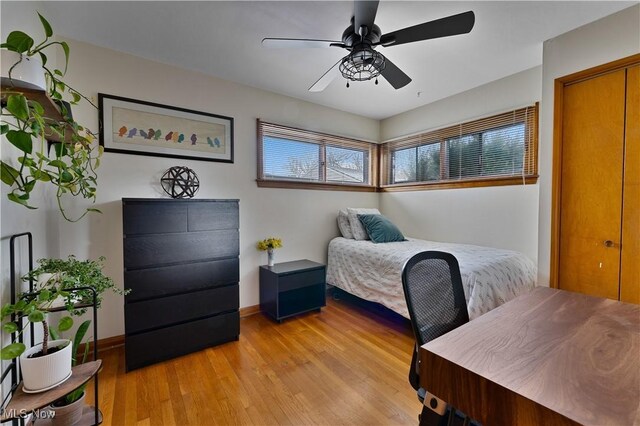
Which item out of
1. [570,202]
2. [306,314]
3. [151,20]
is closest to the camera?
[151,20]

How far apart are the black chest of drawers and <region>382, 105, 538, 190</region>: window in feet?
8.32

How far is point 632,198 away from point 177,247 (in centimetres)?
330

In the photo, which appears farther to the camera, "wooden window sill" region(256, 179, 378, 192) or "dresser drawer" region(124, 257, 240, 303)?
"wooden window sill" region(256, 179, 378, 192)

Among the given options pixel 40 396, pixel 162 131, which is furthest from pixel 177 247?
pixel 40 396

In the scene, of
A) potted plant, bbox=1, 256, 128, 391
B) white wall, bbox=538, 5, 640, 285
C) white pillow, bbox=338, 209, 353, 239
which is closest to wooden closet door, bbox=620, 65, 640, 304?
white wall, bbox=538, 5, 640, 285

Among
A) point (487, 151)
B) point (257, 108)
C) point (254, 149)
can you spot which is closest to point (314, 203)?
point (254, 149)

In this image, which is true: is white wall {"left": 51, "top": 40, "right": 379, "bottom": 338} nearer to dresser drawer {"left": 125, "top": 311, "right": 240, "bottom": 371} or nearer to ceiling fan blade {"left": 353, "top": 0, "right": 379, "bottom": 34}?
dresser drawer {"left": 125, "top": 311, "right": 240, "bottom": 371}

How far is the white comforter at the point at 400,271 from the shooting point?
6.61 ft

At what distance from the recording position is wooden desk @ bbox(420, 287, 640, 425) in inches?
23.5

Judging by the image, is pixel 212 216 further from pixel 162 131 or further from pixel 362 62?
pixel 362 62

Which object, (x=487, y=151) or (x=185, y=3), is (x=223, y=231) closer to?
(x=185, y=3)

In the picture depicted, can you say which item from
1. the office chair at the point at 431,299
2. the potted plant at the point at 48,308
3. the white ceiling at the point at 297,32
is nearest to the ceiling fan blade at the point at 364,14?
the white ceiling at the point at 297,32

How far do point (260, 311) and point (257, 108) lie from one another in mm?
2263

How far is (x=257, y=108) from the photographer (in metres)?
3.03
